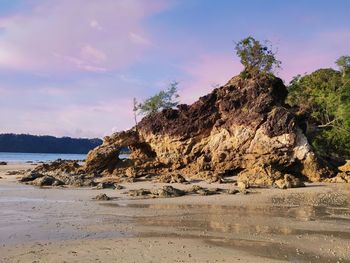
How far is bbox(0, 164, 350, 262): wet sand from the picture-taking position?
9.85 m

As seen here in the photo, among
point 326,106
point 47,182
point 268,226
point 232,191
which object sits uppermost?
point 326,106

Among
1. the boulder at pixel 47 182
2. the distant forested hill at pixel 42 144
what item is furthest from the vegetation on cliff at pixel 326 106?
the distant forested hill at pixel 42 144

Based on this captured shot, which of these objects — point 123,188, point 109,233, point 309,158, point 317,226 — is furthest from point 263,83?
point 109,233

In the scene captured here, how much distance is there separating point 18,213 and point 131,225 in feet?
15.7

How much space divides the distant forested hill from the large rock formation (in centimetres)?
14328

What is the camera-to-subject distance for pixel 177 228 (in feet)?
43.2

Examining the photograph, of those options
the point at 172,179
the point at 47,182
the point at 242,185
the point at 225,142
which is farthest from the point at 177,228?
the point at 225,142

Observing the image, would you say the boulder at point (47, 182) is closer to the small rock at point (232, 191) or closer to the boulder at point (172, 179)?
the boulder at point (172, 179)

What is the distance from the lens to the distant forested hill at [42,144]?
17438 cm

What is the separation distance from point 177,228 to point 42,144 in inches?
7028

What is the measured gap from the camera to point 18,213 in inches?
615

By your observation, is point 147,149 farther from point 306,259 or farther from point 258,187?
point 306,259

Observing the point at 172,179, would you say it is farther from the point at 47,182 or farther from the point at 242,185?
the point at 47,182

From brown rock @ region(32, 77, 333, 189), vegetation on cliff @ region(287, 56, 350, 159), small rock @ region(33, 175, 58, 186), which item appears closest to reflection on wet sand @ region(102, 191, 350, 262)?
brown rock @ region(32, 77, 333, 189)
